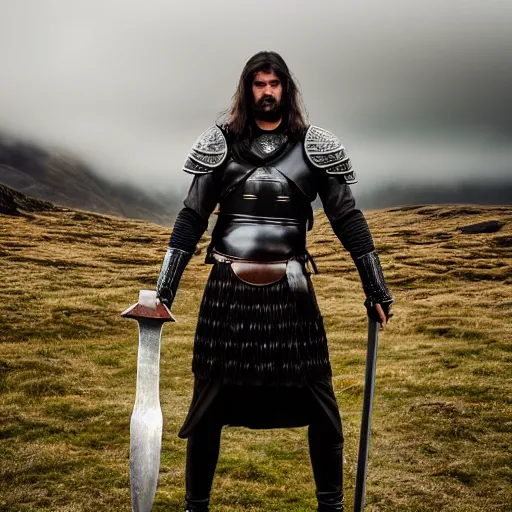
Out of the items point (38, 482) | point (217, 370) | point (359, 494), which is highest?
point (217, 370)

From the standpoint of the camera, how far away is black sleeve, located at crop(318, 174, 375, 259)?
484 cm

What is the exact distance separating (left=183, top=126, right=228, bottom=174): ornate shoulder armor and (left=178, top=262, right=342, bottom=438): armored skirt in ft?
2.34

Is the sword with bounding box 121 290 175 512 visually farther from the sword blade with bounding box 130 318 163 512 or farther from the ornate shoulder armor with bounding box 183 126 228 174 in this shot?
the ornate shoulder armor with bounding box 183 126 228 174

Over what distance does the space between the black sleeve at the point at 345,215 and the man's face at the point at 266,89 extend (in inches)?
24.6

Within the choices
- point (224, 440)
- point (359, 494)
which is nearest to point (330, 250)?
point (224, 440)

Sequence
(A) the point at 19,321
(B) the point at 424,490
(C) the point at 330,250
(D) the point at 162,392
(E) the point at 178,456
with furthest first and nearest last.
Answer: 1. (C) the point at 330,250
2. (A) the point at 19,321
3. (D) the point at 162,392
4. (E) the point at 178,456
5. (B) the point at 424,490

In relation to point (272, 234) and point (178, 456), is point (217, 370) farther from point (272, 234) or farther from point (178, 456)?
point (178, 456)

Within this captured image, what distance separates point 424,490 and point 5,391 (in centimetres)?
1026

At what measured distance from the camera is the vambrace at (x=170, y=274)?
4727mm

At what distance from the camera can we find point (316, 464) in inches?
189

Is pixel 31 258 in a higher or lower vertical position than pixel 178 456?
higher

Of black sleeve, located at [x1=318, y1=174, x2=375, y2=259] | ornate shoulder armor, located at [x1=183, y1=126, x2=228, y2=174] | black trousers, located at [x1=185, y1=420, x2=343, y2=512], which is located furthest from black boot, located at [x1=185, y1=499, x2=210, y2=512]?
ornate shoulder armor, located at [x1=183, y1=126, x2=228, y2=174]

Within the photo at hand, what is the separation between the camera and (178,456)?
8.88 m

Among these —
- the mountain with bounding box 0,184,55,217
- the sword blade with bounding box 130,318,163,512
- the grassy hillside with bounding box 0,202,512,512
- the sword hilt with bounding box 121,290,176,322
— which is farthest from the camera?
the mountain with bounding box 0,184,55,217
